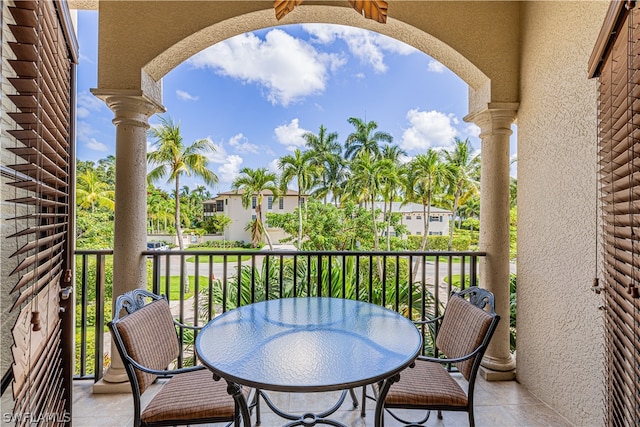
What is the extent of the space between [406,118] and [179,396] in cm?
3247

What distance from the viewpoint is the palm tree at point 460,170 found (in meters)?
18.4

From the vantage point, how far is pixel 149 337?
1519 mm

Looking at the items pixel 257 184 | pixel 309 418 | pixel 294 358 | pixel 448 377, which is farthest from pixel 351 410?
pixel 257 184

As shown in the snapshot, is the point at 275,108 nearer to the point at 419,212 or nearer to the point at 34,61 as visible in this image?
the point at 419,212

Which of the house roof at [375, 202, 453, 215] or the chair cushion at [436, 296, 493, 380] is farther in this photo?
the house roof at [375, 202, 453, 215]

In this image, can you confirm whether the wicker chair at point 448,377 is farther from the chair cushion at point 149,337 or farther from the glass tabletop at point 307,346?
the chair cushion at point 149,337

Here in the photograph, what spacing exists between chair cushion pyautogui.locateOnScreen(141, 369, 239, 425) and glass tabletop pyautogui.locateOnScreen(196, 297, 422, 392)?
251mm

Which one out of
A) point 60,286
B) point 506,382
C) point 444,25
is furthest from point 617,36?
point 60,286

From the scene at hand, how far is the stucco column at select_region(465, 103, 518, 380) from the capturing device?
2461mm

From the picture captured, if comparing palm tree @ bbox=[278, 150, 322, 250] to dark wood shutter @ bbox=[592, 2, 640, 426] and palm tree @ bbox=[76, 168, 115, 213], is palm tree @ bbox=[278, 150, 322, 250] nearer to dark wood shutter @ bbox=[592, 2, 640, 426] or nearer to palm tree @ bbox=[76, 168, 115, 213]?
palm tree @ bbox=[76, 168, 115, 213]

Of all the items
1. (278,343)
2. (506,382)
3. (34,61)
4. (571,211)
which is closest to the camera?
(34,61)

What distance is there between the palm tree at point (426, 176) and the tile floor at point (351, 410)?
54.6 ft

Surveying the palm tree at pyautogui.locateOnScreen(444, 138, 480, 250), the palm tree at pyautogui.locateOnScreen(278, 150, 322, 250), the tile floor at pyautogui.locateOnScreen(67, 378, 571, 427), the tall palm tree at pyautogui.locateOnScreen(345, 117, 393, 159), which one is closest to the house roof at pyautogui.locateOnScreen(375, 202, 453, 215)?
the palm tree at pyautogui.locateOnScreen(444, 138, 480, 250)

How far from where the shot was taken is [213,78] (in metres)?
29.2
